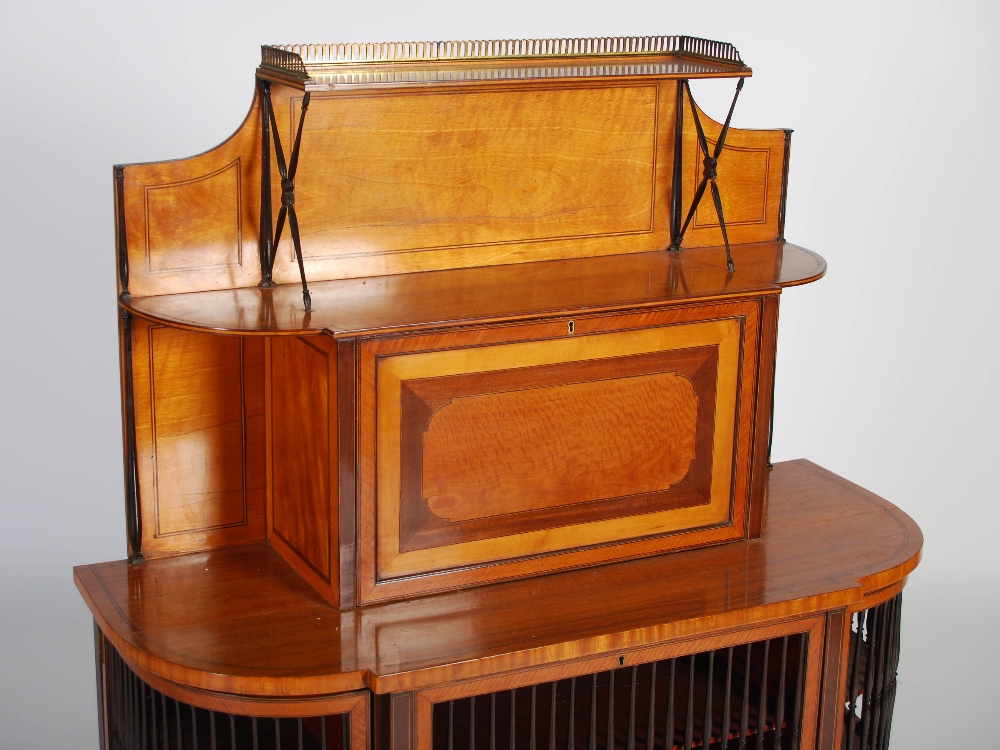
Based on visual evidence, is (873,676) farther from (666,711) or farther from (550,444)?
(550,444)

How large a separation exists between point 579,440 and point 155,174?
114 cm

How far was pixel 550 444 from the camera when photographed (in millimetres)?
3877

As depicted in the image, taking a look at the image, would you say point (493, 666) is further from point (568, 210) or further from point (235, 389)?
point (568, 210)

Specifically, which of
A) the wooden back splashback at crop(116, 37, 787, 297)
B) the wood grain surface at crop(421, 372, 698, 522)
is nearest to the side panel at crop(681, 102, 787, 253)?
the wooden back splashback at crop(116, 37, 787, 297)

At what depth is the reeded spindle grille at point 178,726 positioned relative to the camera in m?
3.66

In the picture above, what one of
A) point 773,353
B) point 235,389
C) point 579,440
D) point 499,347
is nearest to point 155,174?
point 235,389

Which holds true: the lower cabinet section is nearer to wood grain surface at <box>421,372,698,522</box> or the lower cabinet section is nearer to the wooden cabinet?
the wooden cabinet

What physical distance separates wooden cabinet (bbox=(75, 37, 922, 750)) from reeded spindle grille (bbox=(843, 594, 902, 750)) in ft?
0.04

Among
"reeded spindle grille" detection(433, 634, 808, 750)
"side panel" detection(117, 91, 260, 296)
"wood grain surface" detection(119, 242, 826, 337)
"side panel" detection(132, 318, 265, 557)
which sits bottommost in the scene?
"reeded spindle grille" detection(433, 634, 808, 750)

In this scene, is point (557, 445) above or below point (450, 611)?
above

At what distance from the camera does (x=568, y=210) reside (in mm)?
4227

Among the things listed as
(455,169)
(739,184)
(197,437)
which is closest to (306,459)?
(197,437)

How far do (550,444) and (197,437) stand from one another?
837 millimetres

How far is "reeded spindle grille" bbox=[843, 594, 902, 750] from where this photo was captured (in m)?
4.11
